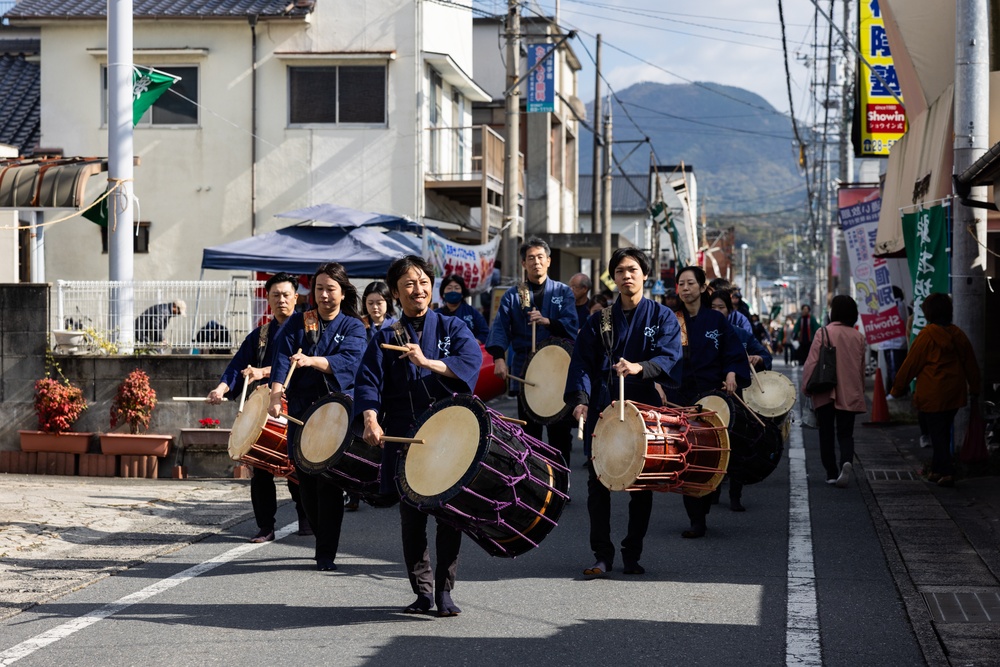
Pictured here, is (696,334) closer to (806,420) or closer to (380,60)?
(806,420)

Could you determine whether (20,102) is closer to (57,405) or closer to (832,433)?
(57,405)

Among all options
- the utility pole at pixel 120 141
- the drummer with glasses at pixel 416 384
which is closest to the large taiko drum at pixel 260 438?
the drummer with glasses at pixel 416 384

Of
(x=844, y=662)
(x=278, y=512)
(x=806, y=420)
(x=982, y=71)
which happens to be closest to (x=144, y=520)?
(x=278, y=512)

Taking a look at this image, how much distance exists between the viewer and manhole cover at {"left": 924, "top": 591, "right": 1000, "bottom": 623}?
6.30 meters

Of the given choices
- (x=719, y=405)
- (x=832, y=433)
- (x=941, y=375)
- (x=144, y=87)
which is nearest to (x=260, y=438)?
(x=719, y=405)

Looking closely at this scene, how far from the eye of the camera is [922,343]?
36.0 feet

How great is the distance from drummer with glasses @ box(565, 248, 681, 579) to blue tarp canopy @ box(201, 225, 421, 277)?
339 inches

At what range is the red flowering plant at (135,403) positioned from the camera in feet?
42.5

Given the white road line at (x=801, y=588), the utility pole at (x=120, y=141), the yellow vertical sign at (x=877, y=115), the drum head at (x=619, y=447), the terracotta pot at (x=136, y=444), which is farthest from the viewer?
the yellow vertical sign at (x=877, y=115)

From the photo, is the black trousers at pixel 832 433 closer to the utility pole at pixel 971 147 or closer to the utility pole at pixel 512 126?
the utility pole at pixel 971 147

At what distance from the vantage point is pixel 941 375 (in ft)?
36.0

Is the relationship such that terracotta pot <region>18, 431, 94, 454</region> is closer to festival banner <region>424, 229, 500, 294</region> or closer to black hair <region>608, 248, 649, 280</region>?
festival banner <region>424, 229, 500, 294</region>

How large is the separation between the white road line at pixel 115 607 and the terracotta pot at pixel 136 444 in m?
4.20

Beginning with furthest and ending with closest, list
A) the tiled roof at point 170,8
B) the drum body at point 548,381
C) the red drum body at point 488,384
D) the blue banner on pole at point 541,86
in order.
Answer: the blue banner on pole at point 541,86, the tiled roof at point 170,8, the red drum body at point 488,384, the drum body at point 548,381
